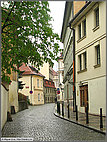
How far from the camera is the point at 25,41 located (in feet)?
39.3

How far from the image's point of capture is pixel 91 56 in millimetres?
19453

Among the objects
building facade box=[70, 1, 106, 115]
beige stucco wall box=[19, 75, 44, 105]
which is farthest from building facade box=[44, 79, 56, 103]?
building facade box=[70, 1, 106, 115]

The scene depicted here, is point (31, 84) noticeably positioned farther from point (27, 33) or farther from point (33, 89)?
point (27, 33)

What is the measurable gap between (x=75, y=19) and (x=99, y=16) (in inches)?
198

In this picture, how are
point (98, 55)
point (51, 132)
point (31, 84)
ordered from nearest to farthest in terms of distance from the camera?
point (51, 132)
point (98, 55)
point (31, 84)

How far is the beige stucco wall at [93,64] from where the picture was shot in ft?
56.5

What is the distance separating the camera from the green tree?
11.5m

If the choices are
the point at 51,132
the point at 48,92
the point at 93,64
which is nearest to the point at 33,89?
the point at 48,92

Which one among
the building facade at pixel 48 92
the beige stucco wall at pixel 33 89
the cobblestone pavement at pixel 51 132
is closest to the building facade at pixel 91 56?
the cobblestone pavement at pixel 51 132

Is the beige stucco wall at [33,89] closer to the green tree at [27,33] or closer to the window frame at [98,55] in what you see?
the window frame at [98,55]

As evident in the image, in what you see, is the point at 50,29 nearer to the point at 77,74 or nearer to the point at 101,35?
the point at 101,35

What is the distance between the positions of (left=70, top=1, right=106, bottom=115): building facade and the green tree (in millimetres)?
6148

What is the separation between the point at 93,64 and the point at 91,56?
0.77 metres

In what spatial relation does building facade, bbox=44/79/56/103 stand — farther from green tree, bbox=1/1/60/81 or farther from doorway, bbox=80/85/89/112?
green tree, bbox=1/1/60/81
